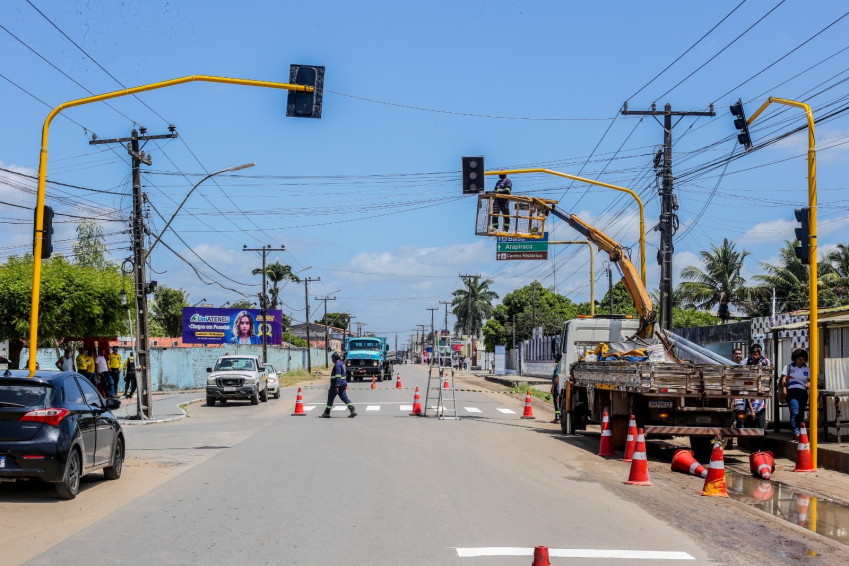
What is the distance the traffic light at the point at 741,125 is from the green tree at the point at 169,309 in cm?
7862

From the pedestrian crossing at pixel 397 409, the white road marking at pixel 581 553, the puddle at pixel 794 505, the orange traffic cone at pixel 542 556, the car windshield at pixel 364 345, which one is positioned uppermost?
the car windshield at pixel 364 345

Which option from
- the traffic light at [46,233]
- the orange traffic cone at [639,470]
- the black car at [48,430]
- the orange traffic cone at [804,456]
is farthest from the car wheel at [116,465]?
the orange traffic cone at [804,456]

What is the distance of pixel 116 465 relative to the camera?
41.0 feet

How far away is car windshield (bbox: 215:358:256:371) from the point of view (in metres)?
32.3

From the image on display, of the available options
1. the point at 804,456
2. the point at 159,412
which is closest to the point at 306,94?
the point at 804,456

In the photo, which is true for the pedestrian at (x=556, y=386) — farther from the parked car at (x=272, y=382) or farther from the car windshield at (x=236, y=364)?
the parked car at (x=272, y=382)

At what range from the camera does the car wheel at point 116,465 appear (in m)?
12.4

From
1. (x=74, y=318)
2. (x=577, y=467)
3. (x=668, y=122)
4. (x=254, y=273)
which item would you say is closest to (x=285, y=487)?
(x=577, y=467)

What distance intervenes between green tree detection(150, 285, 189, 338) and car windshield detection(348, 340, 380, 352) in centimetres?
3892

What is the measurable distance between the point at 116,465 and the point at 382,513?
4.73 meters

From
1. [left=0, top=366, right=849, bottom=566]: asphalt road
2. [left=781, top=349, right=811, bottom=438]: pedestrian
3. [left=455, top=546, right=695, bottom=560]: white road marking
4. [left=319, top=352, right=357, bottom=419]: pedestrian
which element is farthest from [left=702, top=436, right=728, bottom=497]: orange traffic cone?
[left=319, top=352, right=357, bottom=419]: pedestrian

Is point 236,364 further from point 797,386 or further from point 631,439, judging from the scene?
point 797,386

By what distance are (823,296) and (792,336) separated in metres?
28.6

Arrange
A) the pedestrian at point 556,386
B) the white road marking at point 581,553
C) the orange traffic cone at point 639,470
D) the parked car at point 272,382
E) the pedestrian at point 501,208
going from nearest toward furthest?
the white road marking at point 581,553, the orange traffic cone at point 639,470, the pedestrian at point 501,208, the pedestrian at point 556,386, the parked car at point 272,382
